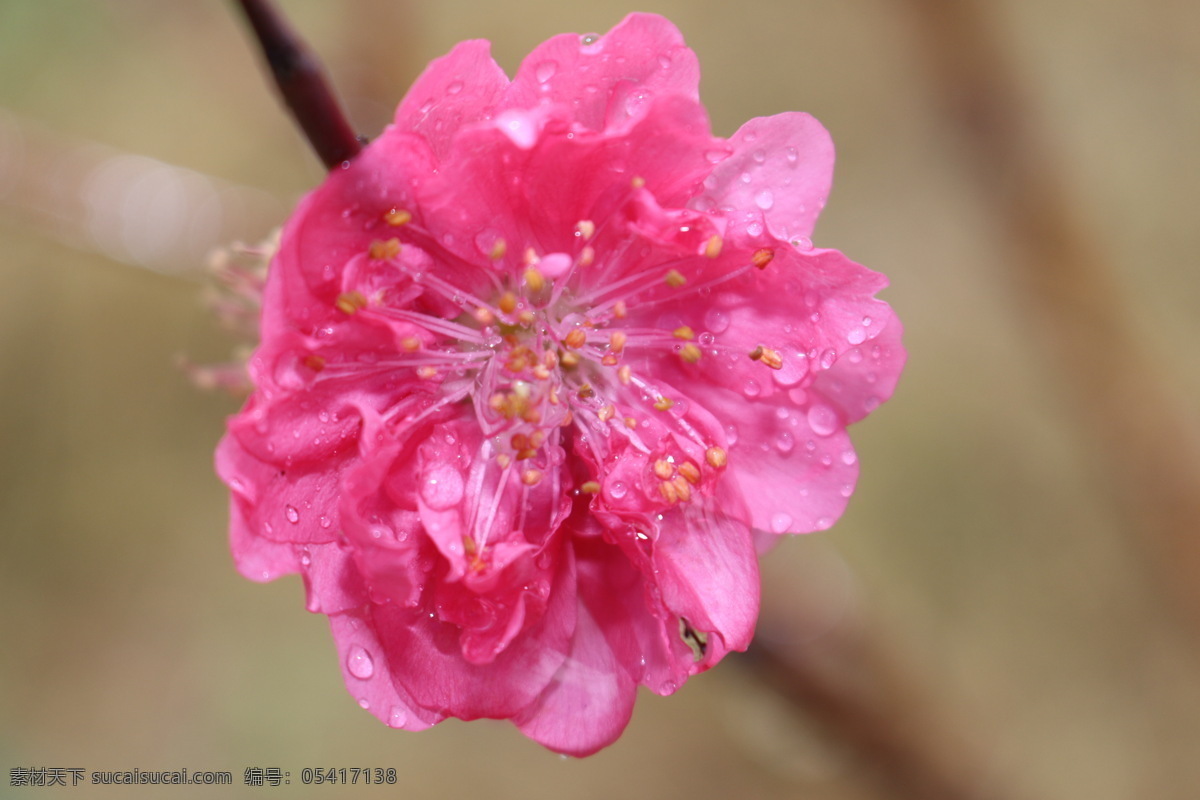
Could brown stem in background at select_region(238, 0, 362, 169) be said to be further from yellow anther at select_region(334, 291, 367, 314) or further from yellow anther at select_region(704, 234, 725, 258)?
yellow anther at select_region(704, 234, 725, 258)

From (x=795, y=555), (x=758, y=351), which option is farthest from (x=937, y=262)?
(x=758, y=351)

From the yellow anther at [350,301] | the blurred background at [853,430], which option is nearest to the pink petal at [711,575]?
the yellow anther at [350,301]

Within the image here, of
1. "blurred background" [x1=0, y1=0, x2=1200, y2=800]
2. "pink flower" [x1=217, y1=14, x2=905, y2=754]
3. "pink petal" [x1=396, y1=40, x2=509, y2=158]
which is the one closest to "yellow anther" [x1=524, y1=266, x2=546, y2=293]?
"pink flower" [x1=217, y1=14, x2=905, y2=754]

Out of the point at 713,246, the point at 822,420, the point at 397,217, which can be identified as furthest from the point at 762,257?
the point at 397,217

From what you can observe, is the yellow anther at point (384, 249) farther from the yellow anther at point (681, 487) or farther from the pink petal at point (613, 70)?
the yellow anther at point (681, 487)

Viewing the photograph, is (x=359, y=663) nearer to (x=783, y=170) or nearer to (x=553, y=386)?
(x=553, y=386)

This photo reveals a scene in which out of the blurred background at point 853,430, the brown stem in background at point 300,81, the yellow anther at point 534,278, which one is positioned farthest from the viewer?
the blurred background at point 853,430
